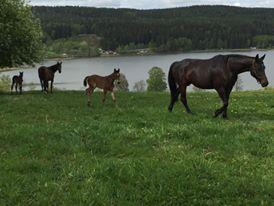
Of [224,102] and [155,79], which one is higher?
[224,102]

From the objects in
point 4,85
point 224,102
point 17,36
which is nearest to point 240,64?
point 224,102

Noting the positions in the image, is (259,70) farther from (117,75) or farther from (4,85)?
(4,85)

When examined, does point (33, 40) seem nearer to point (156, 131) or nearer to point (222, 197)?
point (156, 131)

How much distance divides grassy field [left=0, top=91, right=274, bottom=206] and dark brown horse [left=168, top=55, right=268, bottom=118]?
10.0 feet

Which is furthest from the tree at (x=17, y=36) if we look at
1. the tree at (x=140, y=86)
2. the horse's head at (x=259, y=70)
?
the tree at (x=140, y=86)

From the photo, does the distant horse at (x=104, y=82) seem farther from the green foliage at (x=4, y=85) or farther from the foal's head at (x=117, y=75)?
the green foliage at (x=4, y=85)

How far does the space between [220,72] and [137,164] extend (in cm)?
911

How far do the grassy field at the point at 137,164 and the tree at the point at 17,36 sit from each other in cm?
2193

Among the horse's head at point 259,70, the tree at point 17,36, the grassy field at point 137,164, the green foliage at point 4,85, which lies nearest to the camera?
the grassy field at point 137,164

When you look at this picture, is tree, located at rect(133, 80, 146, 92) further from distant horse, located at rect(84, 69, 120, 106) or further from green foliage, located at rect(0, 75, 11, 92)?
distant horse, located at rect(84, 69, 120, 106)

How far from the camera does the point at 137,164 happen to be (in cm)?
913

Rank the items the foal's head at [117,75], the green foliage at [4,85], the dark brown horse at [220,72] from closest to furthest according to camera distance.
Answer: the dark brown horse at [220,72] → the foal's head at [117,75] → the green foliage at [4,85]

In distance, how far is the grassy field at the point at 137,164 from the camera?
7801mm

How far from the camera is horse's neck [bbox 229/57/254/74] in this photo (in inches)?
665
